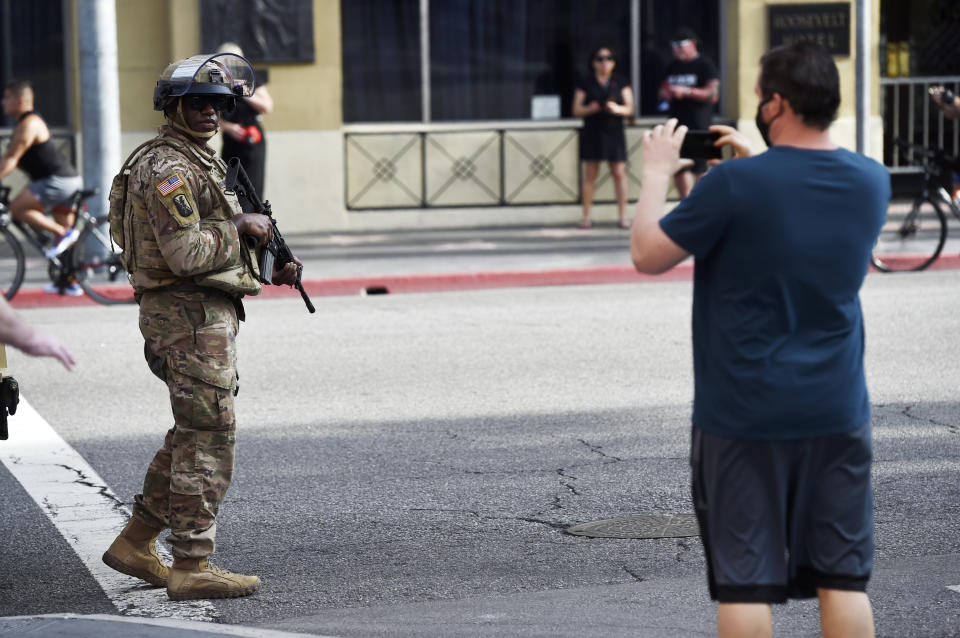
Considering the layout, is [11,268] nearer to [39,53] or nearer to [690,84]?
[39,53]

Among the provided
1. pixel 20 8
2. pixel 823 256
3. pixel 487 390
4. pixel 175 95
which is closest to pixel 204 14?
pixel 20 8

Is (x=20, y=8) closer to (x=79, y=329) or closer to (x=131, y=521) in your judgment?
(x=79, y=329)

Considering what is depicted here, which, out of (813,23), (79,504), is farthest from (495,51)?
(79,504)

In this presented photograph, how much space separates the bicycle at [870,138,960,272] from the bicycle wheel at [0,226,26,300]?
7746 mm

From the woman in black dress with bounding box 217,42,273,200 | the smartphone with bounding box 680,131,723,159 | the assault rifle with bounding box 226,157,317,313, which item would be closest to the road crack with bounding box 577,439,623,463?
the assault rifle with bounding box 226,157,317,313

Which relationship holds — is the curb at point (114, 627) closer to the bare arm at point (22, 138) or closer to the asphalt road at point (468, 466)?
the asphalt road at point (468, 466)

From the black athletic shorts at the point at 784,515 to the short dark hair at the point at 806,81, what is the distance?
770 millimetres

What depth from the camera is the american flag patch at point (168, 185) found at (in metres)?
5.16

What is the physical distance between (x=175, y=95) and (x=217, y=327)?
795 millimetres

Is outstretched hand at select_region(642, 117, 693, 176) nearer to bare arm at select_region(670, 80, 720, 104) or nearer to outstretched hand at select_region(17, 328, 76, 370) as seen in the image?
outstretched hand at select_region(17, 328, 76, 370)

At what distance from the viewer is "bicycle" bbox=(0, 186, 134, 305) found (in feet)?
43.9

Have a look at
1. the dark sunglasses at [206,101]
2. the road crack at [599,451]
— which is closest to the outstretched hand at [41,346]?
the dark sunglasses at [206,101]

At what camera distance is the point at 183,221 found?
515 centimetres

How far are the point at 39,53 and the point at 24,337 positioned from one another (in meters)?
15.9
